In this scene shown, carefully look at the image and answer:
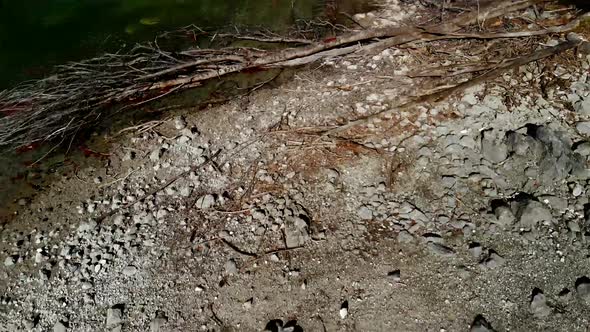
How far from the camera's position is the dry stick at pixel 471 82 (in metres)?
4.75

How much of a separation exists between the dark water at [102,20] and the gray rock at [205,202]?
255 centimetres

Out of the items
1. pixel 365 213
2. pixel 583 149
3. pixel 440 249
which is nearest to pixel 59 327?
pixel 365 213

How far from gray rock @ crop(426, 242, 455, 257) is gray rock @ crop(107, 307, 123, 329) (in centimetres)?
221

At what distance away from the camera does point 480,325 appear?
3453mm

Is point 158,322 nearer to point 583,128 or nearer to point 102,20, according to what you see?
point 583,128

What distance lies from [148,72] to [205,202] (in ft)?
5.57

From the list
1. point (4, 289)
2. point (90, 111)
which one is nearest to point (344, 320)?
point (4, 289)

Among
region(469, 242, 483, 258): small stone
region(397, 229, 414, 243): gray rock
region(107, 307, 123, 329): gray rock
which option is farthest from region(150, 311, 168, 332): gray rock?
region(469, 242, 483, 258): small stone

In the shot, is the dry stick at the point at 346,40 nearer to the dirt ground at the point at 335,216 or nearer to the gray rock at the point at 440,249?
the dirt ground at the point at 335,216

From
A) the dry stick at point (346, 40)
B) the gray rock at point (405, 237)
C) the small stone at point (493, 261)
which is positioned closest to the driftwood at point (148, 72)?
the dry stick at point (346, 40)

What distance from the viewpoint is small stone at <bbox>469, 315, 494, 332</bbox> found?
3434 mm

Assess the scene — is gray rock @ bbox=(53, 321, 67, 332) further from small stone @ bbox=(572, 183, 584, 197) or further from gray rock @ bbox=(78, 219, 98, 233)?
small stone @ bbox=(572, 183, 584, 197)

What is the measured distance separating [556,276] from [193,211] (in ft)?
8.82

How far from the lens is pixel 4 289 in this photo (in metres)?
4.09
